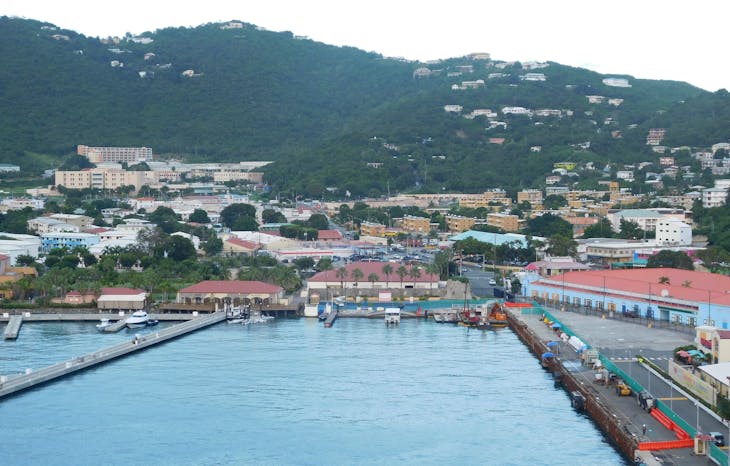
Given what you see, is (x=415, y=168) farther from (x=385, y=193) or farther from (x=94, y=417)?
(x=94, y=417)

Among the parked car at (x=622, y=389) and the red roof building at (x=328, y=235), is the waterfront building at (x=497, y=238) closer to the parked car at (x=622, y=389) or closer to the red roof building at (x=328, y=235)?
the red roof building at (x=328, y=235)

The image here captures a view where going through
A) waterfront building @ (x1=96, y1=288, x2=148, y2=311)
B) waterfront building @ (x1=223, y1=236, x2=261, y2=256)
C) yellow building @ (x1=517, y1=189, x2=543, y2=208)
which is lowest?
waterfront building @ (x1=96, y1=288, x2=148, y2=311)

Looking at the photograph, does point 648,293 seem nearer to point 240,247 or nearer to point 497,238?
point 497,238

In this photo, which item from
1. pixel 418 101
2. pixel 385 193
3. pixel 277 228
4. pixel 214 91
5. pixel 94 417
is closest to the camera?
pixel 94 417

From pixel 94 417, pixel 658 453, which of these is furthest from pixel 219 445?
pixel 658 453

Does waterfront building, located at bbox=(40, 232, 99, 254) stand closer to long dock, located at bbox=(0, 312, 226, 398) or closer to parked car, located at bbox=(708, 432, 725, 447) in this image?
long dock, located at bbox=(0, 312, 226, 398)

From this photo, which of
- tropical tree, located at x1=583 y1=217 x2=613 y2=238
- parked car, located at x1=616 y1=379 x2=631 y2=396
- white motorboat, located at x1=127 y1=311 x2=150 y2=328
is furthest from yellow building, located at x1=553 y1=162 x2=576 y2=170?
parked car, located at x1=616 y1=379 x2=631 y2=396
